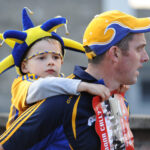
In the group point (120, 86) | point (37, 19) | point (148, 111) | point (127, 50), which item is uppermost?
point (127, 50)

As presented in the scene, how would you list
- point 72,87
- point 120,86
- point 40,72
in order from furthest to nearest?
point 40,72
point 120,86
point 72,87

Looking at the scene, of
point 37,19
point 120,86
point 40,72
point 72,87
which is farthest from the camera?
point 37,19

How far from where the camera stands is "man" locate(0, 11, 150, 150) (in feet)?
7.82

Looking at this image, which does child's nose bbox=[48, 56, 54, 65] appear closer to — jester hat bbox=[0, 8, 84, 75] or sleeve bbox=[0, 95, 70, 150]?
jester hat bbox=[0, 8, 84, 75]

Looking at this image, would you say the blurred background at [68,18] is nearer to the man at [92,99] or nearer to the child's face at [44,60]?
the child's face at [44,60]

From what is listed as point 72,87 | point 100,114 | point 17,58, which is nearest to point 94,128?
point 100,114

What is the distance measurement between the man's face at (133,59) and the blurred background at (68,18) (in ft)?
14.8

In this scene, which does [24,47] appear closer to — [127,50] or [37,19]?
[127,50]

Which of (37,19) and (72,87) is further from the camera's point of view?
(37,19)

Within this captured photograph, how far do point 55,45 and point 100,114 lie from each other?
91cm

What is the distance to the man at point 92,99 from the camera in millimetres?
2385

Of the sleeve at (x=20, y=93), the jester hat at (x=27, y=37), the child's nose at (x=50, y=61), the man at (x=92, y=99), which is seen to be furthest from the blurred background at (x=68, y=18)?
the man at (x=92, y=99)

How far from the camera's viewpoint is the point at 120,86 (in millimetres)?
2613

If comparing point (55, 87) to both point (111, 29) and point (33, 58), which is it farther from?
point (33, 58)
